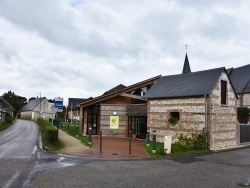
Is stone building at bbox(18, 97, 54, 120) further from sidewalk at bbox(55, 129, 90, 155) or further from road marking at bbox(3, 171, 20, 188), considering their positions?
road marking at bbox(3, 171, 20, 188)

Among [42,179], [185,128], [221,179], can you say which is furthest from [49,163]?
[185,128]

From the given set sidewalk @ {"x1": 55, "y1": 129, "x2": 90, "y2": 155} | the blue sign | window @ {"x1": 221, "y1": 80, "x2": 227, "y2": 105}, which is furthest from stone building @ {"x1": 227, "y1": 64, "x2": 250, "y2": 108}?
the blue sign

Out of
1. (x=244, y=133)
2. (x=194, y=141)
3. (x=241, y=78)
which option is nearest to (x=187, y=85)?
(x=194, y=141)

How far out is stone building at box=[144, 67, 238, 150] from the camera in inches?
666

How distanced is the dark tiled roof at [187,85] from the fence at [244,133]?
16.3 feet

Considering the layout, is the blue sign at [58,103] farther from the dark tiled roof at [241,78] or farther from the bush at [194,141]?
the dark tiled roof at [241,78]

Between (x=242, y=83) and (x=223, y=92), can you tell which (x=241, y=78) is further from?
(x=223, y=92)

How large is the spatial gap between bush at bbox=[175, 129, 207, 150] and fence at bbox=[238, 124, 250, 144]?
210 inches

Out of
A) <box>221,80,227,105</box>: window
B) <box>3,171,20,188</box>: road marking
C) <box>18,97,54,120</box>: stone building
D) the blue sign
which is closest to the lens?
<box>3,171,20,188</box>: road marking

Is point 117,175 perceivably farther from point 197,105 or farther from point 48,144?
point 197,105

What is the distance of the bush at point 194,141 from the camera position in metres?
15.9

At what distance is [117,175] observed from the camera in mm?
8492

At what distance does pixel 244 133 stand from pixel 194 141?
273 inches

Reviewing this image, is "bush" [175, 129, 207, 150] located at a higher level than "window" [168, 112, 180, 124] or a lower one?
lower
